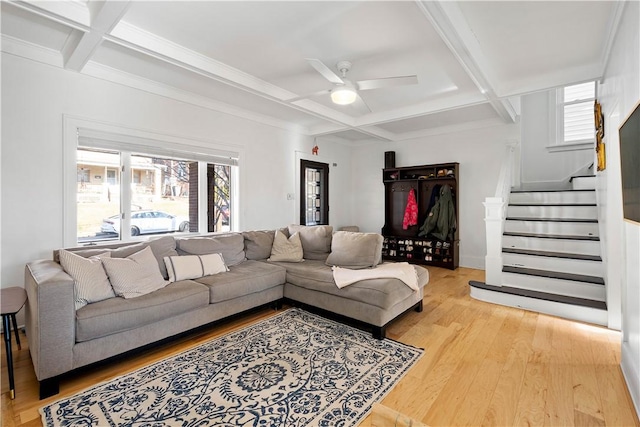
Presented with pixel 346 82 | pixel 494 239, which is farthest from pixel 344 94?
pixel 494 239

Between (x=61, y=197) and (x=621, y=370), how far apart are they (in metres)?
4.96

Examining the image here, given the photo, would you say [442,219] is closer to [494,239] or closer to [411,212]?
[411,212]

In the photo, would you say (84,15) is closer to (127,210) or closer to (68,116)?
(68,116)

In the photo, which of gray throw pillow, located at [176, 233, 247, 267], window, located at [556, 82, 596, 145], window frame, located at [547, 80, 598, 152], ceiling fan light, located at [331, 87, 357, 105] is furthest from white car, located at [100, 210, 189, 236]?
window, located at [556, 82, 596, 145]

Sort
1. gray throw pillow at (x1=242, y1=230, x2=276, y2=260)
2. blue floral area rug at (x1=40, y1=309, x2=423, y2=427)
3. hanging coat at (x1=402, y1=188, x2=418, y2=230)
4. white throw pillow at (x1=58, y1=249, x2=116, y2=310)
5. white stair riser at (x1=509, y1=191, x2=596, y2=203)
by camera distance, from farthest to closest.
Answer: hanging coat at (x1=402, y1=188, x2=418, y2=230), white stair riser at (x1=509, y1=191, x2=596, y2=203), gray throw pillow at (x1=242, y1=230, x2=276, y2=260), white throw pillow at (x1=58, y1=249, x2=116, y2=310), blue floral area rug at (x1=40, y1=309, x2=423, y2=427)

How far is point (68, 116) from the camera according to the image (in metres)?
3.09

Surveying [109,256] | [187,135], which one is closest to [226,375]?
[109,256]

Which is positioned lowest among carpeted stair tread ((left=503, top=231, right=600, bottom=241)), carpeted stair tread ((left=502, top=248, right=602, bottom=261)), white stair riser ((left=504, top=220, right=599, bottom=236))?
carpeted stair tread ((left=502, top=248, right=602, bottom=261))

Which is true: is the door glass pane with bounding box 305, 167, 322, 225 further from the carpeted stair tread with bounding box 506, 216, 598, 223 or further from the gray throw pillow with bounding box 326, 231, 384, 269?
the carpeted stair tread with bounding box 506, 216, 598, 223

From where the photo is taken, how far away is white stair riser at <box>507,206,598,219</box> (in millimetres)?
4203

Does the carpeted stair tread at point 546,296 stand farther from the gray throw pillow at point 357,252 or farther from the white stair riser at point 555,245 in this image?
the gray throw pillow at point 357,252

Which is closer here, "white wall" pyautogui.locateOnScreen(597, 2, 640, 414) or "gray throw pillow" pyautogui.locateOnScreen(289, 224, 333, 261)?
"white wall" pyautogui.locateOnScreen(597, 2, 640, 414)

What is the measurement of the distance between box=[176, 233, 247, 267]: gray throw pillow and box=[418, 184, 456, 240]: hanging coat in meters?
3.49

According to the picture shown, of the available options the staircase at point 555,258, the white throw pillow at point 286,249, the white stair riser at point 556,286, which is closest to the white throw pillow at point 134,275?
the white throw pillow at point 286,249
